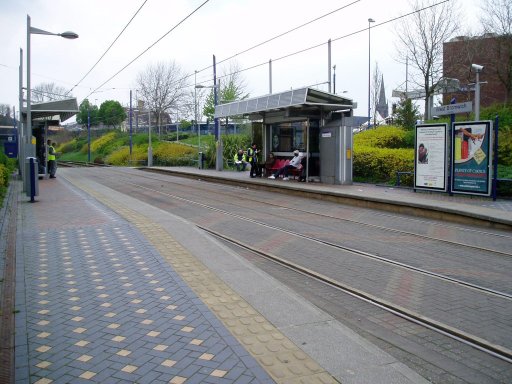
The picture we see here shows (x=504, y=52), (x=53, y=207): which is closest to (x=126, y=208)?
(x=53, y=207)

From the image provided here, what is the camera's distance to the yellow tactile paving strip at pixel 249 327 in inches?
163

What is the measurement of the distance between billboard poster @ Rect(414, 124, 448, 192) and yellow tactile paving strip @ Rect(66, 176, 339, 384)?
10.9 m

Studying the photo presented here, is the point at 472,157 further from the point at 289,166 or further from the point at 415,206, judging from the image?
A: the point at 289,166

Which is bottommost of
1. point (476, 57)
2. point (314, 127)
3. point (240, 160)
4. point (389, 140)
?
point (240, 160)

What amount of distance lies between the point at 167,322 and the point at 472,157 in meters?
13.0

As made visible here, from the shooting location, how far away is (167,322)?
5242mm

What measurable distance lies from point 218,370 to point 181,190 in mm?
18405

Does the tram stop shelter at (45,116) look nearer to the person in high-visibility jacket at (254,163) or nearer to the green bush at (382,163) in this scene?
the person in high-visibility jacket at (254,163)

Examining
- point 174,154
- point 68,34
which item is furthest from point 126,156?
point 68,34

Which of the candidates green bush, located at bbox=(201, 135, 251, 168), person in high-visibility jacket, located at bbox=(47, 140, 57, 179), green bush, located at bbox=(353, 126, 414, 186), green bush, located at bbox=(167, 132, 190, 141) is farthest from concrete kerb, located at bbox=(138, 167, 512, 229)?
green bush, located at bbox=(167, 132, 190, 141)

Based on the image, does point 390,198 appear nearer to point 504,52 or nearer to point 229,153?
point 504,52

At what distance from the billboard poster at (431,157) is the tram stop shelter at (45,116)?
56.8 ft

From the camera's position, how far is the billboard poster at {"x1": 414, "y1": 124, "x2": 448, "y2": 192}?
16.7 m

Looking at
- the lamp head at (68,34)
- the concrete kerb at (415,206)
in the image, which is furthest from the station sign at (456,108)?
the lamp head at (68,34)
